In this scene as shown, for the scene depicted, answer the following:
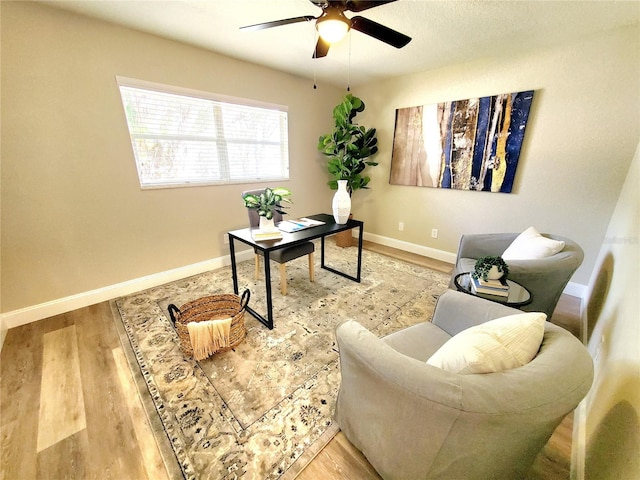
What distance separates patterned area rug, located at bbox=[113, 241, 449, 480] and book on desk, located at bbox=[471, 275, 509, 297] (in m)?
0.73

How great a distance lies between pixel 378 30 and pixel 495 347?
5.90 ft


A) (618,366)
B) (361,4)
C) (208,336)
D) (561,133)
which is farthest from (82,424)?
(561,133)

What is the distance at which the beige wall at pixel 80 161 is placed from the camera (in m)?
1.81

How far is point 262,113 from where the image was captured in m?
3.12

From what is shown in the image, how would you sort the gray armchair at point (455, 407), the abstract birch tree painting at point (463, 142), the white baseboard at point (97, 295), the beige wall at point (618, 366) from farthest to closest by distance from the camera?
1. the abstract birch tree painting at point (463, 142)
2. the white baseboard at point (97, 295)
3. the beige wall at point (618, 366)
4. the gray armchair at point (455, 407)

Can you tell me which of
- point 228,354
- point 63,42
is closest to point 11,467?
point 228,354

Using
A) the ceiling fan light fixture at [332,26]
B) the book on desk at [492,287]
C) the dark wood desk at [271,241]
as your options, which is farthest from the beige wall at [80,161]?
the book on desk at [492,287]

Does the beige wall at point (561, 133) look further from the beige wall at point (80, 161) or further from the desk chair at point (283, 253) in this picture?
the beige wall at point (80, 161)

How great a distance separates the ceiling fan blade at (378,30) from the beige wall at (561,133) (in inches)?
67.9

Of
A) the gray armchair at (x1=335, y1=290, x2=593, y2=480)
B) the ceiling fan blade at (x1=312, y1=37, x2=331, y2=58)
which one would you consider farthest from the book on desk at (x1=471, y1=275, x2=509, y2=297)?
the ceiling fan blade at (x1=312, y1=37, x2=331, y2=58)

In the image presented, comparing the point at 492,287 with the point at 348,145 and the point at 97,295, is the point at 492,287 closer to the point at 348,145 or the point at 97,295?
the point at 348,145

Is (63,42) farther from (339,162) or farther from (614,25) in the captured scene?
(614,25)

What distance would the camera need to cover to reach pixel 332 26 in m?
1.43

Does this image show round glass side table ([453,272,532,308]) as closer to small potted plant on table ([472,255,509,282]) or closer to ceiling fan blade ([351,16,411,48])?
small potted plant on table ([472,255,509,282])
